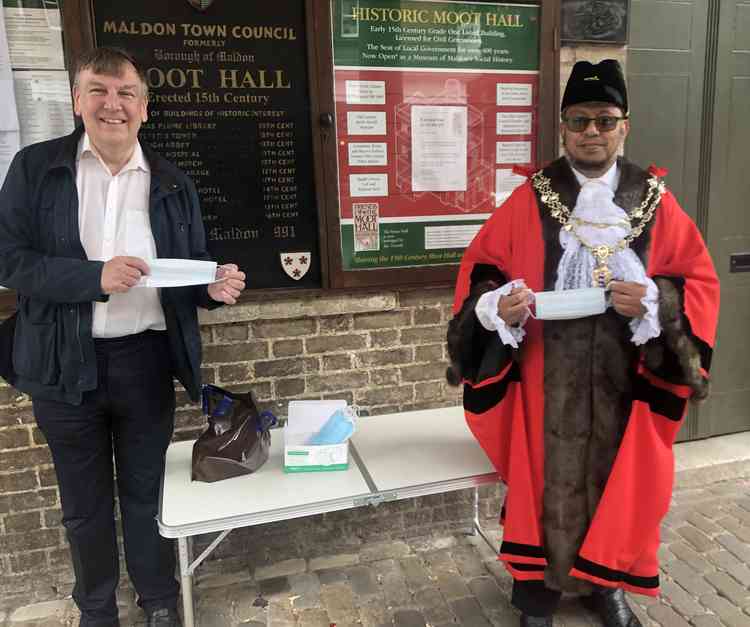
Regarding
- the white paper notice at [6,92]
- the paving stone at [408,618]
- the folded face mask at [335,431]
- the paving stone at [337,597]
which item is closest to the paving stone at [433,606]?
the paving stone at [408,618]

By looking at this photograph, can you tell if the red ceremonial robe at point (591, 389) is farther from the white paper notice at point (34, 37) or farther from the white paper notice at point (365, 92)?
the white paper notice at point (34, 37)

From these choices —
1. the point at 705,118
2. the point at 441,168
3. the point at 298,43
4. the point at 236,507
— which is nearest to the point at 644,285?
the point at 441,168

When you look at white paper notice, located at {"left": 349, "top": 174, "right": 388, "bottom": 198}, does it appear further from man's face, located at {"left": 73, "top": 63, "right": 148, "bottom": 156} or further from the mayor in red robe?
man's face, located at {"left": 73, "top": 63, "right": 148, "bottom": 156}

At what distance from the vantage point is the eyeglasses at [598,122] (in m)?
2.11

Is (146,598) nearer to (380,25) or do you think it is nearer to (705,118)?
(380,25)

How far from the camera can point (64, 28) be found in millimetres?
2516

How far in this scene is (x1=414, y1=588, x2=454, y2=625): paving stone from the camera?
266 cm

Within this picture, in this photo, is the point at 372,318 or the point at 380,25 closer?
the point at 380,25

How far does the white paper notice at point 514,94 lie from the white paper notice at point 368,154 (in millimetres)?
633

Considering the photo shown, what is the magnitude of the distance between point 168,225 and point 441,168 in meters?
1.39

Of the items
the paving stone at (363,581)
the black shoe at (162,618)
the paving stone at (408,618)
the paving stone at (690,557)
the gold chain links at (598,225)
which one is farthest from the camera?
the paving stone at (690,557)

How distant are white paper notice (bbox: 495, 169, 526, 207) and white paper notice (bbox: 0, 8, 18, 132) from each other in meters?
2.15

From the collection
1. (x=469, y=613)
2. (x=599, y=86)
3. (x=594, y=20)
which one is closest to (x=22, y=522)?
(x=469, y=613)

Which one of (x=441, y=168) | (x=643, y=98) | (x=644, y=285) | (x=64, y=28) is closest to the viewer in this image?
(x=644, y=285)
